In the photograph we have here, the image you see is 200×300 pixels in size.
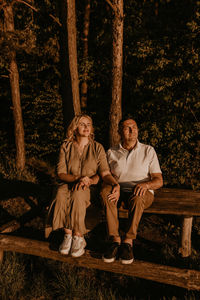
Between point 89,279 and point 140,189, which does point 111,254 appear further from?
point 89,279

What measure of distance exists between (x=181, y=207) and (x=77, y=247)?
1380 mm

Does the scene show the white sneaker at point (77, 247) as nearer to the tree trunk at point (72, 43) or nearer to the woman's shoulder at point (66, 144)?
the woman's shoulder at point (66, 144)

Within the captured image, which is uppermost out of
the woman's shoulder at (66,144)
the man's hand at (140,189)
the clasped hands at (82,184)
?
the woman's shoulder at (66,144)

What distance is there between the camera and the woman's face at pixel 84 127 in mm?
3334

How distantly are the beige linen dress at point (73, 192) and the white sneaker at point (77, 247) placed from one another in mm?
89

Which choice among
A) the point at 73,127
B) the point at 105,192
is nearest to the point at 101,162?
the point at 105,192

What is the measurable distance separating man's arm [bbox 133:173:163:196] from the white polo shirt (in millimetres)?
80

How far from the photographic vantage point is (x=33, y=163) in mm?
8578

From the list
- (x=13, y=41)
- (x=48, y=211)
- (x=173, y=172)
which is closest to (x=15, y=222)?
(x=48, y=211)

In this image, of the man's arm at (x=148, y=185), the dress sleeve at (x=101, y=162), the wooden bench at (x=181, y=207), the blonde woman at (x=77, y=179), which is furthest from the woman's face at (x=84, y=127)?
the wooden bench at (x=181, y=207)

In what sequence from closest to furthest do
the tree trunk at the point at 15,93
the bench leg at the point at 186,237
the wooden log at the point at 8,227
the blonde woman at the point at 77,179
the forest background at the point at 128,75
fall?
the blonde woman at the point at 77,179 → the bench leg at the point at 186,237 → the wooden log at the point at 8,227 → the forest background at the point at 128,75 → the tree trunk at the point at 15,93

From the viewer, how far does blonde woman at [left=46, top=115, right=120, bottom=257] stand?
2883 mm

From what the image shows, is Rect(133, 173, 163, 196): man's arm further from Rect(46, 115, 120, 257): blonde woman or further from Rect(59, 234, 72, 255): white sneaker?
Rect(59, 234, 72, 255): white sneaker

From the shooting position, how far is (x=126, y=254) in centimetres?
270
